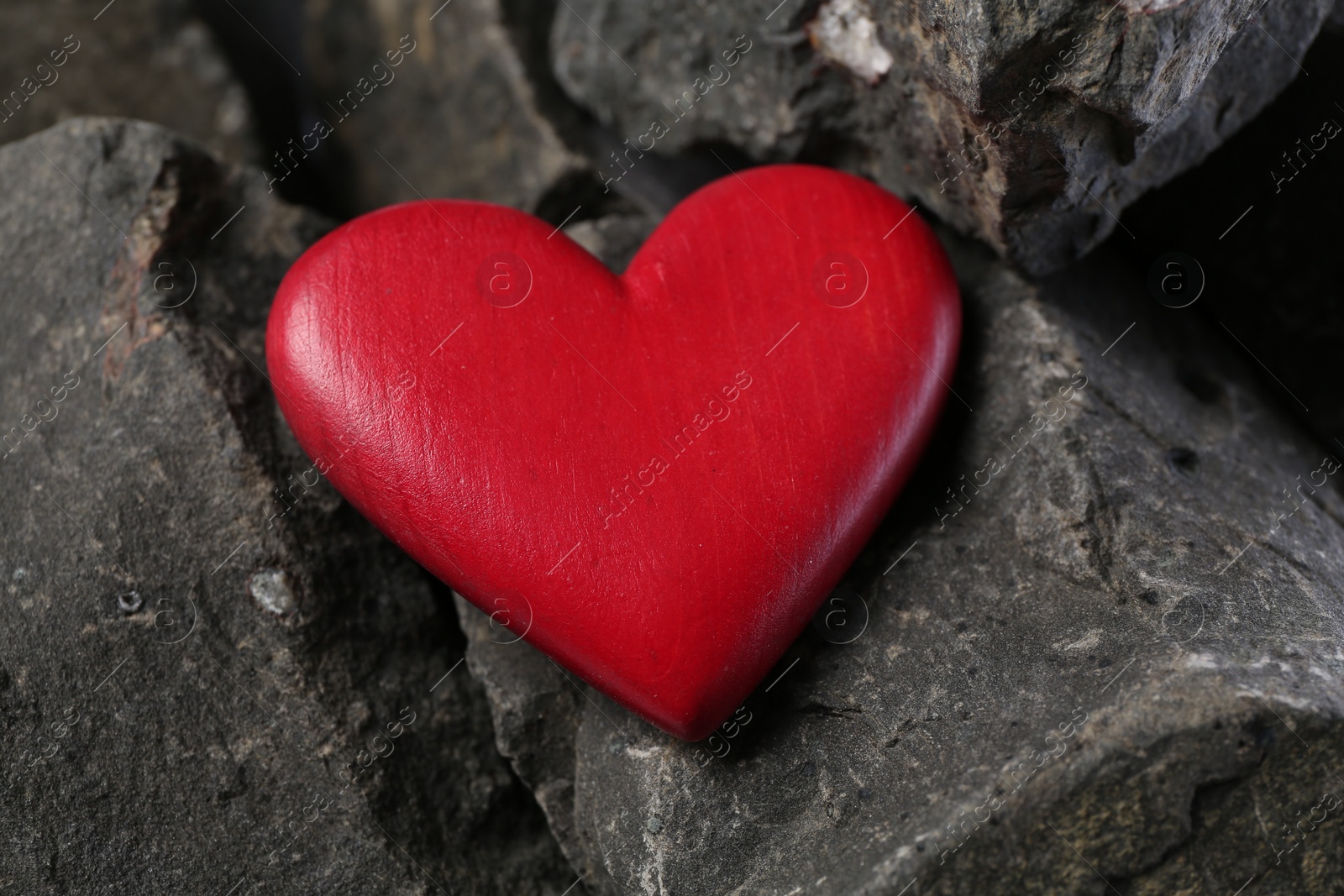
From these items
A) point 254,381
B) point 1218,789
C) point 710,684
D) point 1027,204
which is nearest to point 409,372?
point 254,381

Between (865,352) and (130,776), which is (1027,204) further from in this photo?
(130,776)

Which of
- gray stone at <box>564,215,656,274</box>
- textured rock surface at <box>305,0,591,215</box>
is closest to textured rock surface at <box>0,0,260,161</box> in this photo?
textured rock surface at <box>305,0,591,215</box>

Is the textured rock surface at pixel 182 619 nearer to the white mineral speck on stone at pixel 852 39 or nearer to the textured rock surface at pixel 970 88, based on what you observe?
the textured rock surface at pixel 970 88

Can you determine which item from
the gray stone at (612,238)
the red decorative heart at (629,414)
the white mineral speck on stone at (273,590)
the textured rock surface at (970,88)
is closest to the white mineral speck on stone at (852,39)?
the textured rock surface at (970,88)

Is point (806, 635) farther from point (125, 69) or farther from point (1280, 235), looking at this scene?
point (125, 69)

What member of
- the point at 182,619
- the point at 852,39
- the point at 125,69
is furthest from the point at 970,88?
the point at 125,69
